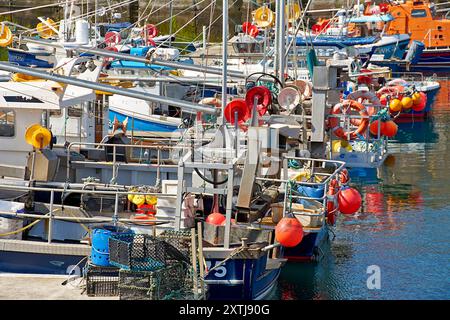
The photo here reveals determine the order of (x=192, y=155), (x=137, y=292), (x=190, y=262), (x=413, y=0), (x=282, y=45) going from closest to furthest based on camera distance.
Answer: (x=137, y=292)
(x=190, y=262)
(x=192, y=155)
(x=282, y=45)
(x=413, y=0)

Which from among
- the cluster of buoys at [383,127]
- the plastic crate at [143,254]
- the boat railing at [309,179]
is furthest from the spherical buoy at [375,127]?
the plastic crate at [143,254]

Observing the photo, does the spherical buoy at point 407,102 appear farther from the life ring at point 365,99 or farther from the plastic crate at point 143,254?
the plastic crate at point 143,254

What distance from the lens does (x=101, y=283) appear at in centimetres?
1293

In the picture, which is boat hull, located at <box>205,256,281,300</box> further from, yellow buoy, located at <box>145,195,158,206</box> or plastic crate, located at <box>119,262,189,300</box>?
yellow buoy, located at <box>145,195,158,206</box>

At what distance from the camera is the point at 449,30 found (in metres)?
55.3

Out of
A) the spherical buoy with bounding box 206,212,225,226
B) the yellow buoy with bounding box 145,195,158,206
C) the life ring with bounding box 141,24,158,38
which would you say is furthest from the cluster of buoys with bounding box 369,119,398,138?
the spherical buoy with bounding box 206,212,225,226

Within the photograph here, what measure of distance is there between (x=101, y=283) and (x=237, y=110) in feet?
16.1

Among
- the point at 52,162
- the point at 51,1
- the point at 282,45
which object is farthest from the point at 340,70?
the point at 51,1

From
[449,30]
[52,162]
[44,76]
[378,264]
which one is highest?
[449,30]

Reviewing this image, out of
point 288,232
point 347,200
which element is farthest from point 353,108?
point 288,232

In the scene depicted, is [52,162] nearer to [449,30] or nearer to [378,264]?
[378,264]

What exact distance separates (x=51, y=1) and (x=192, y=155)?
3928 centimetres

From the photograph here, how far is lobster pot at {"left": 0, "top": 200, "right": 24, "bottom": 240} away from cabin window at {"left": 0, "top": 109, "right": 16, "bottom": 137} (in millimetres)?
2078

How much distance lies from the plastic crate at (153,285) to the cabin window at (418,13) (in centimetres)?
4451
